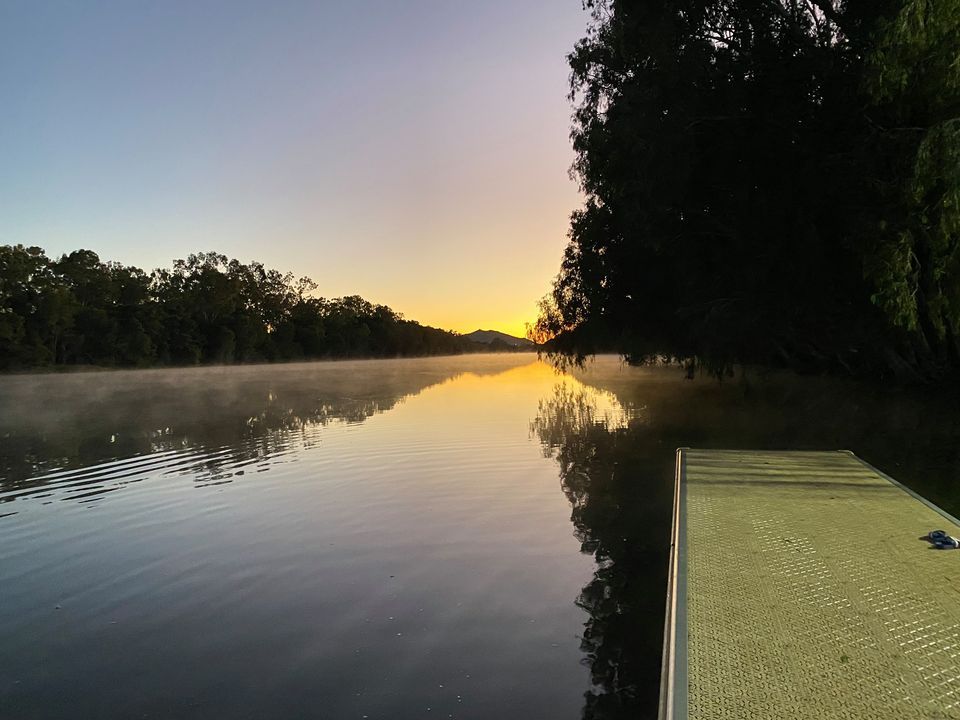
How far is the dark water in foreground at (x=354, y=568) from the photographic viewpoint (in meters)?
3.88

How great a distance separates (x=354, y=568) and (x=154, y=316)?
7876 centimetres

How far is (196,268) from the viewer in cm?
9150

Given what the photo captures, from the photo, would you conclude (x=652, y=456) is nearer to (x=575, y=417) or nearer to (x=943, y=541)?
(x=575, y=417)

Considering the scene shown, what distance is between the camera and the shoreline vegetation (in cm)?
6088

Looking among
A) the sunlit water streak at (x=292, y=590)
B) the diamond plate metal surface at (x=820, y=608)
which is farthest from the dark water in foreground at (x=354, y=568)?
the diamond plate metal surface at (x=820, y=608)

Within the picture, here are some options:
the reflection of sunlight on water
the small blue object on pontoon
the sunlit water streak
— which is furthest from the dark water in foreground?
the small blue object on pontoon

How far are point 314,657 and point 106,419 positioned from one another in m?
19.0

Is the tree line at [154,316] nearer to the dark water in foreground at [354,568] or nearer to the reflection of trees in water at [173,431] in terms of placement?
the reflection of trees in water at [173,431]

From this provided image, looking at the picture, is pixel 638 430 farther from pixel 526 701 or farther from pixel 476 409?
pixel 526 701

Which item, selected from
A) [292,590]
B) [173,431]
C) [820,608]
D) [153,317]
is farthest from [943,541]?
[153,317]

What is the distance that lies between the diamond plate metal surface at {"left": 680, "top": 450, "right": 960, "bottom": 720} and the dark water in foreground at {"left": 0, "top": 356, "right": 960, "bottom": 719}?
0.86 meters

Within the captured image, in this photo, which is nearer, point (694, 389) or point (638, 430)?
point (638, 430)

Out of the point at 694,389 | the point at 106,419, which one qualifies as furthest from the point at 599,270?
the point at 106,419

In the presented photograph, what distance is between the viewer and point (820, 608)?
10.8ft
